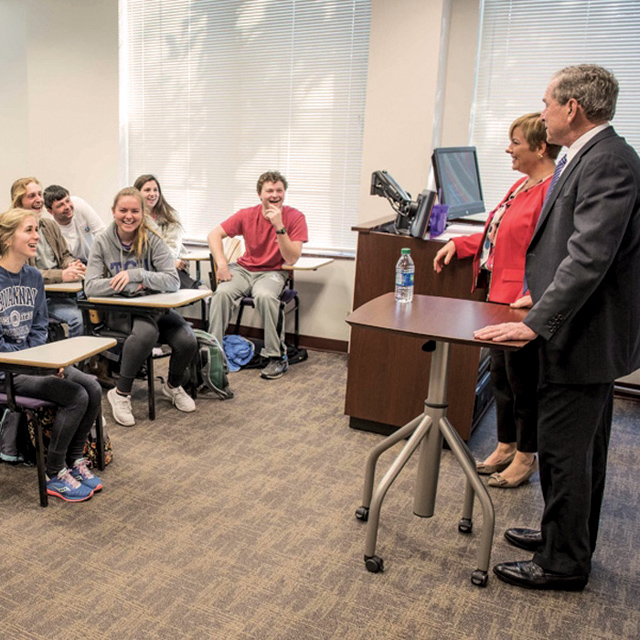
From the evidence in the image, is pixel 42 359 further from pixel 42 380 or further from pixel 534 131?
pixel 534 131

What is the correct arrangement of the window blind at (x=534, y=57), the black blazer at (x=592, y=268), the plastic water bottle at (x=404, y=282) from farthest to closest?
1. the window blind at (x=534, y=57)
2. the plastic water bottle at (x=404, y=282)
3. the black blazer at (x=592, y=268)

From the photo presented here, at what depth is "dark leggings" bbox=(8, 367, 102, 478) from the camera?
260cm

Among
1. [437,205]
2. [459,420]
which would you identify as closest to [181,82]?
[437,205]

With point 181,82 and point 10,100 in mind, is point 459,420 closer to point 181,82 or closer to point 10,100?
point 181,82

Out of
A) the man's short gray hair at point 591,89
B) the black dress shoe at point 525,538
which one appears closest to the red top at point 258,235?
the black dress shoe at point 525,538

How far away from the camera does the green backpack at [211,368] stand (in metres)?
3.72

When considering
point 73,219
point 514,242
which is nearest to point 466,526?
point 514,242

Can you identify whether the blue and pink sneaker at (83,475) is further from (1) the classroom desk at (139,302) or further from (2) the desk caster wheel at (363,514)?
(2) the desk caster wheel at (363,514)

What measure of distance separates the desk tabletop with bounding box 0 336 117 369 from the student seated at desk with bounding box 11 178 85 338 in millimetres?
1138

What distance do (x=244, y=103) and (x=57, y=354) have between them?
289cm

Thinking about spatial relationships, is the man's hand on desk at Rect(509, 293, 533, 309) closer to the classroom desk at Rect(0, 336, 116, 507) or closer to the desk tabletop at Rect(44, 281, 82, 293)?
the classroom desk at Rect(0, 336, 116, 507)

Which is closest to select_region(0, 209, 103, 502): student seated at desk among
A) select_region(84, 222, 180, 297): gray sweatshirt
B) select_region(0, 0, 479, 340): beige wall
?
select_region(84, 222, 180, 297): gray sweatshirt

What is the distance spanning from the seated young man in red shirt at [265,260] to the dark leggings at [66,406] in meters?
1.53

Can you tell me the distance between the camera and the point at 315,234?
4824mm
